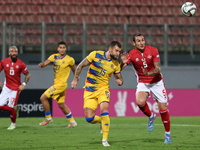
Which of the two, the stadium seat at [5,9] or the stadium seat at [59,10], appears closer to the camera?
the stadium seat at [5,9]

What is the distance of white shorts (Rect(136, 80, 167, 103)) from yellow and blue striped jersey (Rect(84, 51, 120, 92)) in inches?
29.8

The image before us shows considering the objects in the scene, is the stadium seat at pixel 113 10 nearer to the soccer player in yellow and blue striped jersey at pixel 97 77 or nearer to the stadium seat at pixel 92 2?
the stadium seat at pixel 92 2

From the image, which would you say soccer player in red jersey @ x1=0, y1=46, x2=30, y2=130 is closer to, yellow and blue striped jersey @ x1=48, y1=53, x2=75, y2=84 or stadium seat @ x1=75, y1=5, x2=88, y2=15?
yellow and blue striped jersey @ x1=48, y1=53, x2=75, y2=84

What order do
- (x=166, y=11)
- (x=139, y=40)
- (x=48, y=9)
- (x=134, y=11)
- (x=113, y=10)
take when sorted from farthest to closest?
(x=166, y=11), (x=134, y=11), (x=113, y=10), (x=48, y=9), (x=139, y=40)

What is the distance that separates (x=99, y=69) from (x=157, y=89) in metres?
1.16

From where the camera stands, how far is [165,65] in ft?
42.8

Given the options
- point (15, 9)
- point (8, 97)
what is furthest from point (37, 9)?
point (8, 97)

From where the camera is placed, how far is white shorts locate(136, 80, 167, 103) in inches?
242

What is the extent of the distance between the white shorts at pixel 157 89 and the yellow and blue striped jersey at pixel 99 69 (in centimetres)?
76

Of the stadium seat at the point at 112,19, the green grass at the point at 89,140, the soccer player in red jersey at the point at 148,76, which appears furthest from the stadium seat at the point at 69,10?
the soccer player in red jersey at the point at 148,76

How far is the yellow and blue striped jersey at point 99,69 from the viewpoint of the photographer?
5836mm

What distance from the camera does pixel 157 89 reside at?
6.22m

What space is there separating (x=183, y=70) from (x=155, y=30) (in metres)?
1.88

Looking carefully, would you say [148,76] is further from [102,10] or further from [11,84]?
[102,10]
